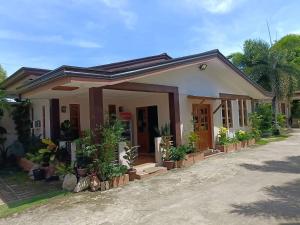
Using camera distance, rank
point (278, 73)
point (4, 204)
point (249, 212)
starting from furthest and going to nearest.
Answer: point (278, 73)
point (4, 204)
point (249, 212)

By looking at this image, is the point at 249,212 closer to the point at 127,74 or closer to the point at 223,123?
the point at 127,74

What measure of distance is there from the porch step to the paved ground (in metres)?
0.32

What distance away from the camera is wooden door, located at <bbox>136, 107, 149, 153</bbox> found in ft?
45.2

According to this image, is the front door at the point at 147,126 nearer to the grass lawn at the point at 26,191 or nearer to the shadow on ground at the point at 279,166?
the shadow on ground at the point at 279,166

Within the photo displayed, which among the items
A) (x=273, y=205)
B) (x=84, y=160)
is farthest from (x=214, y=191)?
(x=84, y=160)

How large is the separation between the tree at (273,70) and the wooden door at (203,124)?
975 cm

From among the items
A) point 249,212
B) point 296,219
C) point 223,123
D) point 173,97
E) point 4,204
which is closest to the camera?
point 296,219

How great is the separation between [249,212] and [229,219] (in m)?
0.56

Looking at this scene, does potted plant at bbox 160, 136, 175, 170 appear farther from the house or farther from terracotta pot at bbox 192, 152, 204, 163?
terracotta pot at bbox 192, 152, 204, 163

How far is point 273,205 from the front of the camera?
6.22m

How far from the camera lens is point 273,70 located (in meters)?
22.2

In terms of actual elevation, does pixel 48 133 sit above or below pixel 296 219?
above

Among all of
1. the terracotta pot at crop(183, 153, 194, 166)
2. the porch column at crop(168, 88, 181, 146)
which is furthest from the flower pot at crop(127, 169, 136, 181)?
the porch column at crop(168, 88, 181, 146)

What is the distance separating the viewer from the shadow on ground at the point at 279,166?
9.70 meters
